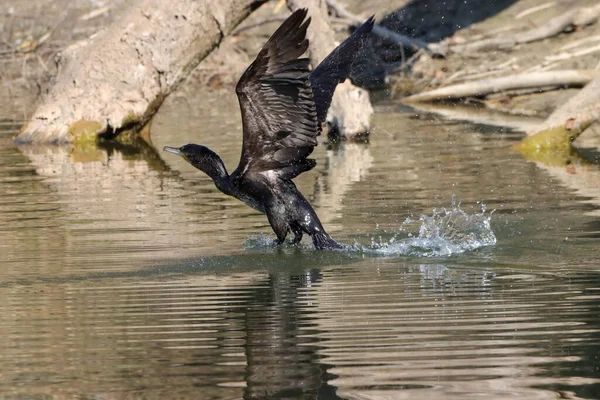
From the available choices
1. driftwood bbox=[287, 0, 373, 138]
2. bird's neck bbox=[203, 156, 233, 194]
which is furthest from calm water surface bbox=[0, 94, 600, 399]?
driftwood bbox=[287, 0, 373, 138]

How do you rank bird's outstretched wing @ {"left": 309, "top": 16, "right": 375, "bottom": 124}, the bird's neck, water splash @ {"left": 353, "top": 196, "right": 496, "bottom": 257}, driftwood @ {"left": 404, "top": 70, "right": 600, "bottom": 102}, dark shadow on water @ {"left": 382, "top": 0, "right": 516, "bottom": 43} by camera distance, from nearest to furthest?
water splash @ {"left": 353, "top": 196, "right": 496, "bottom": 257}
the bird's neck
bird's outstretched wing @ {"left": 309, "top": 16, "right": 375, "bottom": 124}
driftwood @ {"left": 404, "top": 70, "right": 600, "bottom": 102}
dark shadow on water @ {"left": 382, "top": 0, "right": 516, "bottom": 43}

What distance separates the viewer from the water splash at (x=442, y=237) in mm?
8102

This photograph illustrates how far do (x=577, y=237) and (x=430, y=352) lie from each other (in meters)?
3.22

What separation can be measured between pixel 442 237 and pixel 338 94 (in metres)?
6.43

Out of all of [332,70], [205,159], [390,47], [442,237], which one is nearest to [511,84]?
[390,47]

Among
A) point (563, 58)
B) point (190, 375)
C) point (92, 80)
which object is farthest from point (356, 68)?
point (190, 375)

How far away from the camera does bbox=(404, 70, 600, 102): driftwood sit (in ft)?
51.3

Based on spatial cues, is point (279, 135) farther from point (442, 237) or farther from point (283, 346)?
point (283, 346)

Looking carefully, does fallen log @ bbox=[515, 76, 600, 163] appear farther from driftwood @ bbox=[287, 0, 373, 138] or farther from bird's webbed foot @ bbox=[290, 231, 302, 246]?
bird's webbed foot @ bbox=[290, 231, 302, 246]

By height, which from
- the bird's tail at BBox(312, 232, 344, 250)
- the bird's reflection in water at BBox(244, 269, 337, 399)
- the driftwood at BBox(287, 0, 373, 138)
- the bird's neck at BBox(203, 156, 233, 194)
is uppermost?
the driftwood at BBox(287, 0, 373, 138)

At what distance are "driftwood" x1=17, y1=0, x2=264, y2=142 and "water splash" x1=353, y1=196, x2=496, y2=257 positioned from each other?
6.67 m

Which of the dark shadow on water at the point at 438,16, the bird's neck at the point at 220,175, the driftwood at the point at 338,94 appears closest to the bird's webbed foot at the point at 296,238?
the bird's neck at the point at 220,175

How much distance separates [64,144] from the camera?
1591 centimetres

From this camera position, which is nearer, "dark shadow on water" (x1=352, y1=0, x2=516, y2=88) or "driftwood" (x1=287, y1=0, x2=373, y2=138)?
"driftwood" (x1=287, y1=0, x2=373, y2=138)
